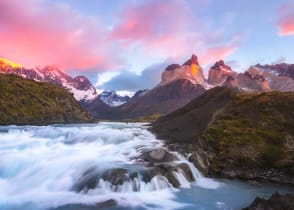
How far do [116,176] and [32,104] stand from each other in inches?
5387

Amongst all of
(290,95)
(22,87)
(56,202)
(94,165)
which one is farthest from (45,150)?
(22,87)

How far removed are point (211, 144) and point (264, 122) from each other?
33.0 ft

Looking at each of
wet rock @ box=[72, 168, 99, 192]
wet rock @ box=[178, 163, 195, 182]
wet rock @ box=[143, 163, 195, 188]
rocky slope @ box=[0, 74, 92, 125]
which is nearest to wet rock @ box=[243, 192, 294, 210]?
wet rock @ box=[143, 163, 195, 188]

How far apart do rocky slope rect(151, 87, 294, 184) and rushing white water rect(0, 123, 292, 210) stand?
426 cm

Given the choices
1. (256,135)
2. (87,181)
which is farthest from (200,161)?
(87,181)

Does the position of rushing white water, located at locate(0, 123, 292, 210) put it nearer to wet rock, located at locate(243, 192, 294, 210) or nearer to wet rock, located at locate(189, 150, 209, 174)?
wet rock, located at locate(189, 150, 209, 174)

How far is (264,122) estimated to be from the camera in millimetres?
52375

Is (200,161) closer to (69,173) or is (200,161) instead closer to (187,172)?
(187,172)

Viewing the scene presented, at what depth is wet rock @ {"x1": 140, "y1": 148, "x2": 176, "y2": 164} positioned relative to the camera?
136 ft

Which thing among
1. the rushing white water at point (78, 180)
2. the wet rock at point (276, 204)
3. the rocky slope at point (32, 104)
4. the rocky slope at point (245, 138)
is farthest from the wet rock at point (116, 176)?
the rocky slope at point (32, 104)

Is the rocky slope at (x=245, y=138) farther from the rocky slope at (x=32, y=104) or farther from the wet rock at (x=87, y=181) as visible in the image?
the rocky slope at (x=32, y=104)

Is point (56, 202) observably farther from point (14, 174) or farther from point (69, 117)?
point (69, 117)

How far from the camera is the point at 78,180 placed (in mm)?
36562

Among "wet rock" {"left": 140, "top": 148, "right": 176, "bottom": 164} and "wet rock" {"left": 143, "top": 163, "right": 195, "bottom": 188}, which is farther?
"wet rock" {"left": 140, "top": 148, "right": 176, "bottom": 164}
